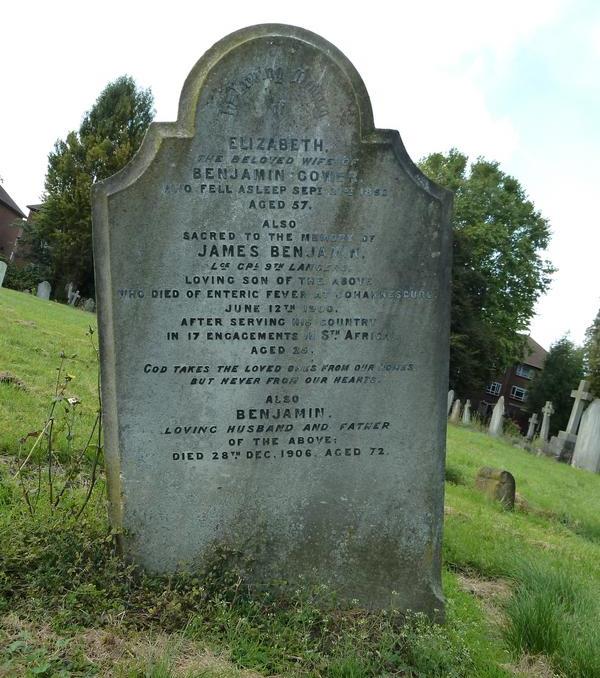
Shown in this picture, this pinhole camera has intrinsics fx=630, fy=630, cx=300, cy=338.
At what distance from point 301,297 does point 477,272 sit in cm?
3474

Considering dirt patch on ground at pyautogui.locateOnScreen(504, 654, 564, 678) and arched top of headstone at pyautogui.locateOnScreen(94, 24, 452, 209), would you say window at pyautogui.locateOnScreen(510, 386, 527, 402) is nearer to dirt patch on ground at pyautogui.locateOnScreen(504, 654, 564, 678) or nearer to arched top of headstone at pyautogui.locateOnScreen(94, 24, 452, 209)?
dirt patch on ground at pyautogui.locateOnScreen(504, 654, 564, 678)

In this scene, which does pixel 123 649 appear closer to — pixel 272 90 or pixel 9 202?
pixel 272 90

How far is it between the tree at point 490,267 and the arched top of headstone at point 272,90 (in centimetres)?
3216

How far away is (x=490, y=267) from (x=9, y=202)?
44.9 meters

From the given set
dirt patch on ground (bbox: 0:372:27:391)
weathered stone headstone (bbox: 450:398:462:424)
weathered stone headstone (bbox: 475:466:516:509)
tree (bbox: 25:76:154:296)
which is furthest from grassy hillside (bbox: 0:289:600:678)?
tree (bbox: 25:76:154:296)

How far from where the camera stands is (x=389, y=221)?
13.0 ft

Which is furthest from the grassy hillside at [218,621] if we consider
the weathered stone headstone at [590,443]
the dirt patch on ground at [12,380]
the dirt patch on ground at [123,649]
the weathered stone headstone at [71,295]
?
the weathered stone headstone at [71,295]

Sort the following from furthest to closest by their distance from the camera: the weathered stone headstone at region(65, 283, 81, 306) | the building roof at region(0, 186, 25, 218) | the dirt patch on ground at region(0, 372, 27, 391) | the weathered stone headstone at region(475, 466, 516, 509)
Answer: the building roof at region(0, 186, 25, 218) → the weathered stone headstone at region(65, 283, 81, 306) → the weathered stone headstone at region(475, 466, 516, 509) → the dirt patch on ground at region(0, 372, 27, 391)

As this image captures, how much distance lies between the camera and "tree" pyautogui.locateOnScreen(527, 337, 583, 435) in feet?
167

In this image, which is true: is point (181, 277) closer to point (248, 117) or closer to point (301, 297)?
point (301, 297)

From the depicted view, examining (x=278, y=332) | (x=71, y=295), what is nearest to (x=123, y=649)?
(x=278, y=332)

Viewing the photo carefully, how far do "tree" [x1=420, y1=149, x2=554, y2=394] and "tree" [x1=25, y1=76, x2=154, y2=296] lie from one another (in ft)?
65.1

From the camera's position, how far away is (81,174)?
3919 cm

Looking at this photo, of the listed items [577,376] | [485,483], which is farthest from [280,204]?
[577,376]
